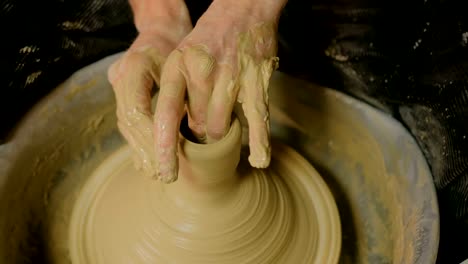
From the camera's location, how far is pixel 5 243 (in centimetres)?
131

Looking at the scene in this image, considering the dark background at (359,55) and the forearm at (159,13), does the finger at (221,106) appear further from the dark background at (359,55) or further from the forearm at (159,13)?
the dark background at (359,55)

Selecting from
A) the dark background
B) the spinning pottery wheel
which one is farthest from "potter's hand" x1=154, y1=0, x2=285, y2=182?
the dark background

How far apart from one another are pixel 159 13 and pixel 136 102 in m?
0.40

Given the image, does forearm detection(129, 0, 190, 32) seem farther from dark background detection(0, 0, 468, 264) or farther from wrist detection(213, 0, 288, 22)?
dark background detection(0, 0, 468, 264)

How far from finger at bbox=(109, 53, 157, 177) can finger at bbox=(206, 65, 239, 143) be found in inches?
5.2

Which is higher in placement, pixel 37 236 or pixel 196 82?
pixel 196 82

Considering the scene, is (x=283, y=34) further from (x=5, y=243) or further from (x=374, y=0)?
(x=5, y=243)

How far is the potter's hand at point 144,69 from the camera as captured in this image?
1.06 metres

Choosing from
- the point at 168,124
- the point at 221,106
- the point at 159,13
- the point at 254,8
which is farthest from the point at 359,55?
the point at 168,124

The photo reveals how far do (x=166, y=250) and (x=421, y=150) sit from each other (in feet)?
2.76

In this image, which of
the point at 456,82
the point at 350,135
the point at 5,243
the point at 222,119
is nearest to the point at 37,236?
the point at 5,243

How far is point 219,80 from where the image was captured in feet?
3.53

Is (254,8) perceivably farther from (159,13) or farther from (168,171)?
(168,171)

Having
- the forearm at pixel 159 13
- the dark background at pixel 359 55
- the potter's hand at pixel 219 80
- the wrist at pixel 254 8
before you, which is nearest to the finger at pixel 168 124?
the potter's hand at pixel 219 80
